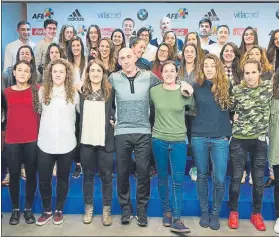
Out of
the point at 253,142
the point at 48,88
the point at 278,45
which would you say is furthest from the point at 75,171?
the point at 278,45

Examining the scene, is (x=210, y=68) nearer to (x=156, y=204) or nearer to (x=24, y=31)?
(x=156, y=204)

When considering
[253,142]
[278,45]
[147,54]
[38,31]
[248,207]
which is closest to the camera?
[253,142]

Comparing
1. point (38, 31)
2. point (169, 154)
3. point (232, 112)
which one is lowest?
point (169, 154)

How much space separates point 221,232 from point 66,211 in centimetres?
153

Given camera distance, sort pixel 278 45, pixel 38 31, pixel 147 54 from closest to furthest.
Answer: pixel 278 45 → pixel 147 54 → pixel 38 31

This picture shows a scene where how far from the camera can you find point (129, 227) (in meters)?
3.61

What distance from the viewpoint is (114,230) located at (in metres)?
3.56

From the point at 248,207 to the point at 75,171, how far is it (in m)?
1.88

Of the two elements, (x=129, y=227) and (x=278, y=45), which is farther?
(x=278, y=45)

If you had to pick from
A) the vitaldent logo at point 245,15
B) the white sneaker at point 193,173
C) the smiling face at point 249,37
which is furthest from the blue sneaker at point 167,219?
the vitaldent logo at point 245,15

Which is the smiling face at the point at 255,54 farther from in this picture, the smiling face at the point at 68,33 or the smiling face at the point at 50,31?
the smiling face at the point at 50,31

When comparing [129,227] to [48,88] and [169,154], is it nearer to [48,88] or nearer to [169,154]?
[169,154]

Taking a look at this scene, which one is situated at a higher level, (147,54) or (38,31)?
(38,31)

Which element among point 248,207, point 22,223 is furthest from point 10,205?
point 248,207
